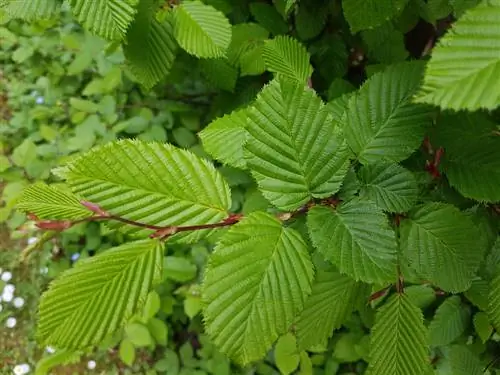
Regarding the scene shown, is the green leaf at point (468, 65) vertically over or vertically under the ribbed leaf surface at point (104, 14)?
over

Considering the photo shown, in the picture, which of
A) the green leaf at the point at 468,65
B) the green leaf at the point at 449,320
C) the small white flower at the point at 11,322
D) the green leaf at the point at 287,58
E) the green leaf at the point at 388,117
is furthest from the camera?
the small white flower at the point at 11,322

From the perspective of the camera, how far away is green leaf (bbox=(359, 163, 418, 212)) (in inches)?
34.9

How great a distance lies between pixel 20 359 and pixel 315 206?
1.81 metres

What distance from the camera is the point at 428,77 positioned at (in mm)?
580

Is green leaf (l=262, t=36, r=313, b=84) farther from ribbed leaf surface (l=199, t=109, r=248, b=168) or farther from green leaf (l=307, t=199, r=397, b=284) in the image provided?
green leaf (l=307, t=199, r=397, b=284)

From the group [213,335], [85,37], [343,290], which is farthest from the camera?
[85,37]

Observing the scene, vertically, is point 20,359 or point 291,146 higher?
point 291,146

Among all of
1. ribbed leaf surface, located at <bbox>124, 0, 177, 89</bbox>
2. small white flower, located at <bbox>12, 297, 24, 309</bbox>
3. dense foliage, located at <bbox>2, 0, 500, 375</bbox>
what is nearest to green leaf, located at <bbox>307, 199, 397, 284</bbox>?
dense foliage, located at <bbox>2, 0, 500, 375</bbox>

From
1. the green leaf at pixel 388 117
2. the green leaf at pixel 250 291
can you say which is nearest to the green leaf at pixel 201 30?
the green leaf at pixel 388 117

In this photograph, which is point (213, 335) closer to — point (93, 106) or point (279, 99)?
point (279, 99)

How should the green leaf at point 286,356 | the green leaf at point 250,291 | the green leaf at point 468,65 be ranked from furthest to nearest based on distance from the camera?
the green leaf at point 286,356
the green leaf at point 250,291
the green leaf at point 468,65

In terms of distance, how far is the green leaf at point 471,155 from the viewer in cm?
97

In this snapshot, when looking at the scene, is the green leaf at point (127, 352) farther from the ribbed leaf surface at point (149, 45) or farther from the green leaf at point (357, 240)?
the green leaf at point (357, 240)

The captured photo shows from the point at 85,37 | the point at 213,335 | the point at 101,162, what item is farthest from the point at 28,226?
the point at 85,37
